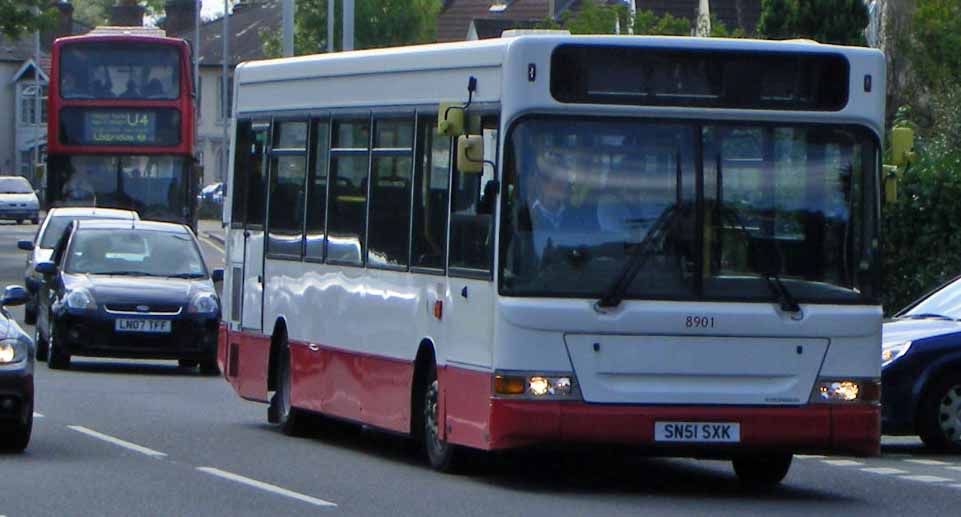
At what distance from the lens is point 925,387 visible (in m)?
17.2

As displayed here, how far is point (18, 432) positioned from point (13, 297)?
0.98m

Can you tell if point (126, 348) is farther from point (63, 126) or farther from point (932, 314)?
point (63, 126)

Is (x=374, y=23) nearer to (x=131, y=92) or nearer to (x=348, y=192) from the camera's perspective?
(x=131, y=92)

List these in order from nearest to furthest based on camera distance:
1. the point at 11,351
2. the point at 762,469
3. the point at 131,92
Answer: the point at 762,469 < the point at 11,351 < the point at 131,92

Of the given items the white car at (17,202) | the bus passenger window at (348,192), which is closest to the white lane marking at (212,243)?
the white car at (17,202)

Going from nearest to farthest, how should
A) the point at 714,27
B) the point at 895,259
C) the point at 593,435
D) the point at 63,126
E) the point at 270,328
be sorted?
the point at 593,435, the point at 270,328, the point at 895,259, the point at 63,126, the point at 714,27

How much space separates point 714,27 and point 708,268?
33.6 meters

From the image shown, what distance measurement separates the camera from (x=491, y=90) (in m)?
13.3

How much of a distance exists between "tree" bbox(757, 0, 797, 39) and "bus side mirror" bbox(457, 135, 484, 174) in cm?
2480

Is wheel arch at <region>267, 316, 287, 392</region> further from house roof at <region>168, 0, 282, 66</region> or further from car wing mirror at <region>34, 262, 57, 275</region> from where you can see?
house roof at <region>168, 0, 282, 66</region>

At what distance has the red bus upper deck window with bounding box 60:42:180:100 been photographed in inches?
1620

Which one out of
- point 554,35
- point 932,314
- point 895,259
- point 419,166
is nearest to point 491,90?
point 554,35

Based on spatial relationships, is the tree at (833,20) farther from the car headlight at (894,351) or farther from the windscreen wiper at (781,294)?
the windscreen wiper at (781,294)

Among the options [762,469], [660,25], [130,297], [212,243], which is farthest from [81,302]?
[212,243]
